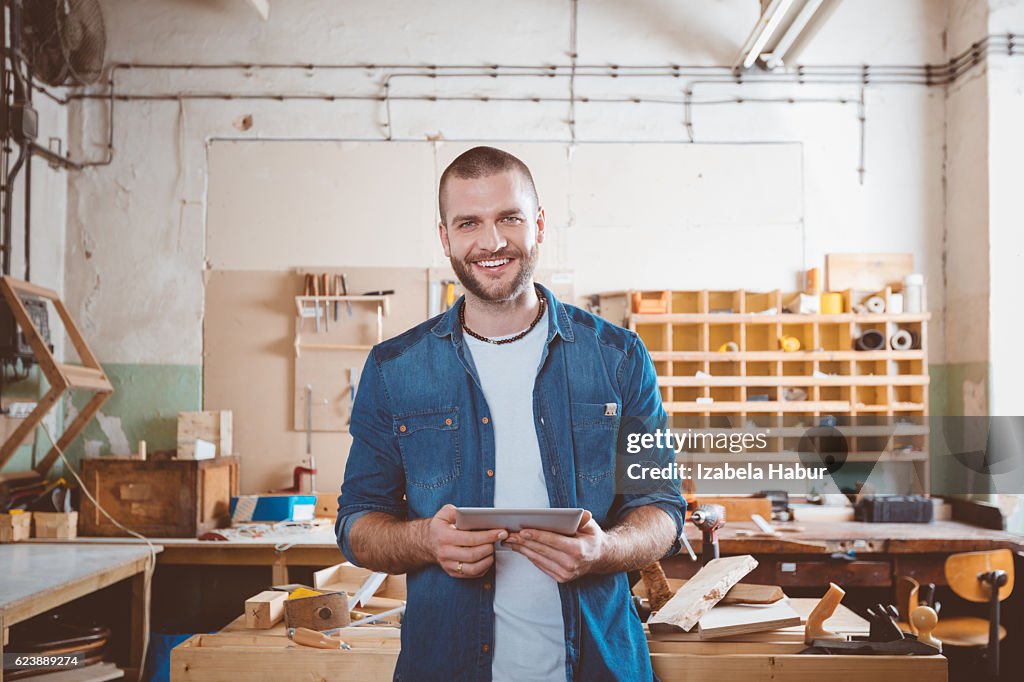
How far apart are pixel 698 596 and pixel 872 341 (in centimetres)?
314

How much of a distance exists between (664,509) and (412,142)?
13.2 feet

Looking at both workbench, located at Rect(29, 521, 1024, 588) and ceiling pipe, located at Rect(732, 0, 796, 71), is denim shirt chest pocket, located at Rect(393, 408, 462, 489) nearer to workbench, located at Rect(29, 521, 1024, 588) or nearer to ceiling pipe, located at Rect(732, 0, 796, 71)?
workbench, located at Rect(29, 521, 1024, 588)

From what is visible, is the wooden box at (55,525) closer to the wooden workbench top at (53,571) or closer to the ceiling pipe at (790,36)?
the wooden workbench top at (53,571)

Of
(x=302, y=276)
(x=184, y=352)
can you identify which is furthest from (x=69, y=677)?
(x=302, y=276)

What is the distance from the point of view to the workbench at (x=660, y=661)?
236 centimetres

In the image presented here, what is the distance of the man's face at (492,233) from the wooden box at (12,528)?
11.7 feet

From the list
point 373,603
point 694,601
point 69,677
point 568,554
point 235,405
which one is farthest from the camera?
point 235,405

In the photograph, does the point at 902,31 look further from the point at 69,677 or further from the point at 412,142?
the point at 69,677

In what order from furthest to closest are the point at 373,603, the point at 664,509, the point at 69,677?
the point at 69,677 → the point at 373,603 → the point at 664,509

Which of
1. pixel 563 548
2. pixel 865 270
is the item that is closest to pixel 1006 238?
pixel 865 270

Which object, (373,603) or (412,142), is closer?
(373,603)

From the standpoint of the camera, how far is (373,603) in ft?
9.83

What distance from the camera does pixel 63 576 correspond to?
3.47 metres

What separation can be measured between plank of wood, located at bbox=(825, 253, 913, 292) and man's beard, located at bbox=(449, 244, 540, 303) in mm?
3941
